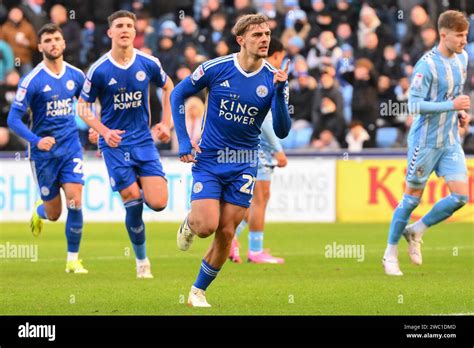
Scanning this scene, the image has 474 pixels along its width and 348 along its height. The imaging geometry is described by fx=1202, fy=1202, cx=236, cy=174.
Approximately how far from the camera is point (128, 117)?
1250cm

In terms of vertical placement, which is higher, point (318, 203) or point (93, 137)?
point (93, 137)

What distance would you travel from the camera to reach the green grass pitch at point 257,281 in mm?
10227

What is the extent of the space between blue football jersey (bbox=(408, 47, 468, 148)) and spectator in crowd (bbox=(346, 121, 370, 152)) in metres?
8.21

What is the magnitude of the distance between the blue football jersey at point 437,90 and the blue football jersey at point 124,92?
273 centimetres

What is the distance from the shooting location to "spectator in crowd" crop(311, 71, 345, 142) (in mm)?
21500

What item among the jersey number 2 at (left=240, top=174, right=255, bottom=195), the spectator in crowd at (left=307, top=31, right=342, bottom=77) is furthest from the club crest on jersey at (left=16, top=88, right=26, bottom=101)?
the spectator in crowd at (left=307, top=31, right=342, bottom=77)

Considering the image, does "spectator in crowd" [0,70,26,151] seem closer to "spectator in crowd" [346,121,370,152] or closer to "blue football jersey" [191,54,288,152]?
"spectator in crowd" [346,121,370,152]

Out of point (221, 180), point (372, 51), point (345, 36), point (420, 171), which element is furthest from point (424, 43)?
point (221, 180)

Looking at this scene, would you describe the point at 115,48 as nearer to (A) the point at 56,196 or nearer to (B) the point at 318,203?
(A) the point at 56,196

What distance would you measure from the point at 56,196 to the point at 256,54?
481 cm

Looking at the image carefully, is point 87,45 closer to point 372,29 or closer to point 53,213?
point 372,29
